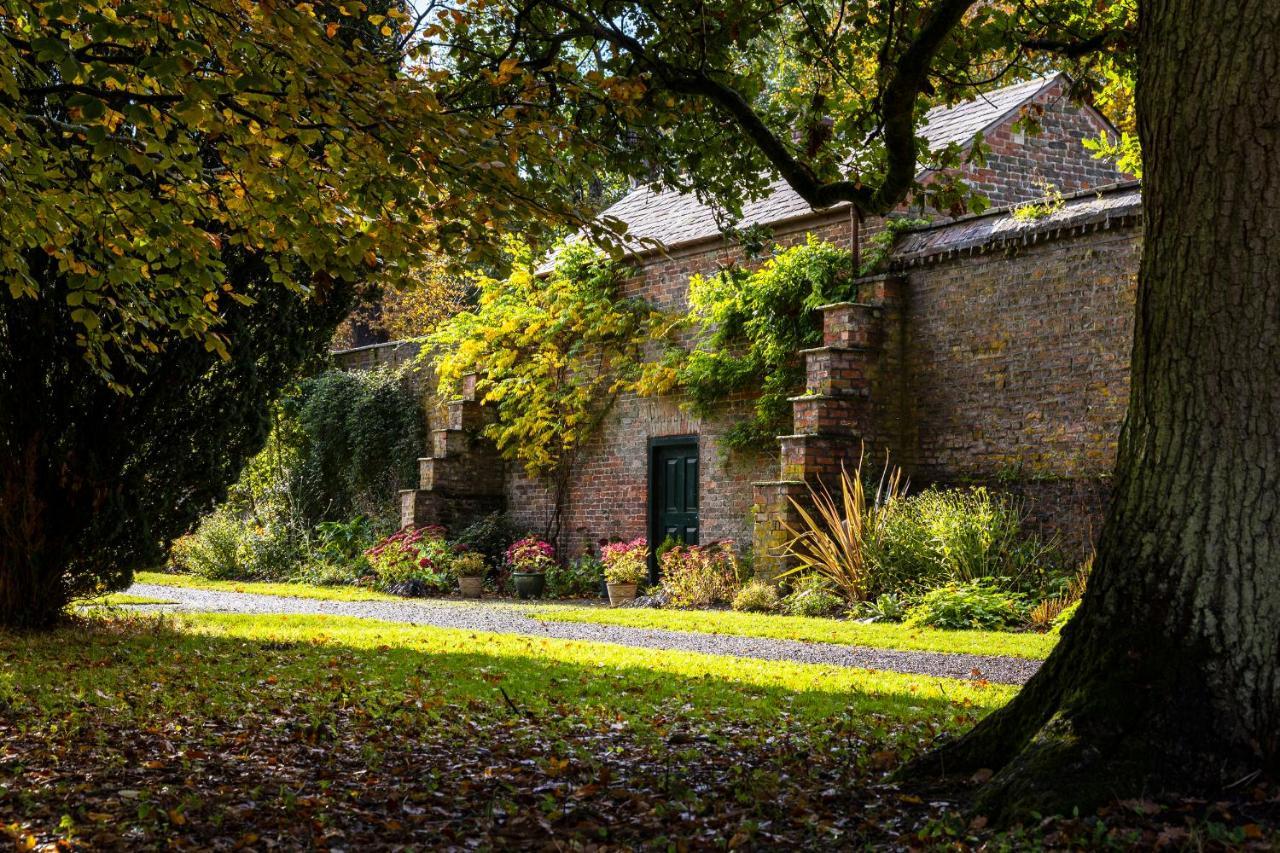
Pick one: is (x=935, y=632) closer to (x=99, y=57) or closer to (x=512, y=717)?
(x=512, y=717)

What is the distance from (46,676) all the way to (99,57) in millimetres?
3785

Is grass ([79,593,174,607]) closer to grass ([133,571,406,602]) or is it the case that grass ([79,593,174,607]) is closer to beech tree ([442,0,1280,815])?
grass ([133,571,406,602])

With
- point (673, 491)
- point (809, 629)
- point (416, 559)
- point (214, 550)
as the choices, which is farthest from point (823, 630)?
point (214, 550)

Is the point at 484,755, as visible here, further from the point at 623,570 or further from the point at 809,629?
the point at 623,570

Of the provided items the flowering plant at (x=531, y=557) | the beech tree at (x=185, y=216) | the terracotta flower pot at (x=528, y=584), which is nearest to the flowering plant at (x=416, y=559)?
the flowering plant at (x=531, y=557)

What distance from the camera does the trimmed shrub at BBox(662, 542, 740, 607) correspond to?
14141 millimetres

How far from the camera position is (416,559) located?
56.9ft

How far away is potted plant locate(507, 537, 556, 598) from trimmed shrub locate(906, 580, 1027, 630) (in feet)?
20.9

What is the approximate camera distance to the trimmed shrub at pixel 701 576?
1414 centimetres

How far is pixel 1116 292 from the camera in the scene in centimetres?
1160

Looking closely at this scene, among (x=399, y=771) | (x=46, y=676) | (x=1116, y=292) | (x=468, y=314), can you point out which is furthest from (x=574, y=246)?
(x=399, y=771)

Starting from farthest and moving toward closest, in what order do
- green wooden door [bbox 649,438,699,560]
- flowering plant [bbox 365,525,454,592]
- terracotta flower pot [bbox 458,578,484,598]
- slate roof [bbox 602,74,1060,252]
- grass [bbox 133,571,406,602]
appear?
flowering plant [bbox 365,525,454,592] < terracotta flower pot [bbox 458,578,484,598] < grass [bbox 133,571,406,602] < green wooden door [bbox 649,438,699,560] < slate roof [bbox 602,74,1060,252]

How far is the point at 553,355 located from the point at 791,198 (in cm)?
425

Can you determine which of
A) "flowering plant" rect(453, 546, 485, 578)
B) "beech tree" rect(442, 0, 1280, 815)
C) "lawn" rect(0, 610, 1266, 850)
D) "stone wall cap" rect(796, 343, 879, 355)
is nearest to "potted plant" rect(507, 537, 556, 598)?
"flowering plant" rect(453, 546, 485, 578)
